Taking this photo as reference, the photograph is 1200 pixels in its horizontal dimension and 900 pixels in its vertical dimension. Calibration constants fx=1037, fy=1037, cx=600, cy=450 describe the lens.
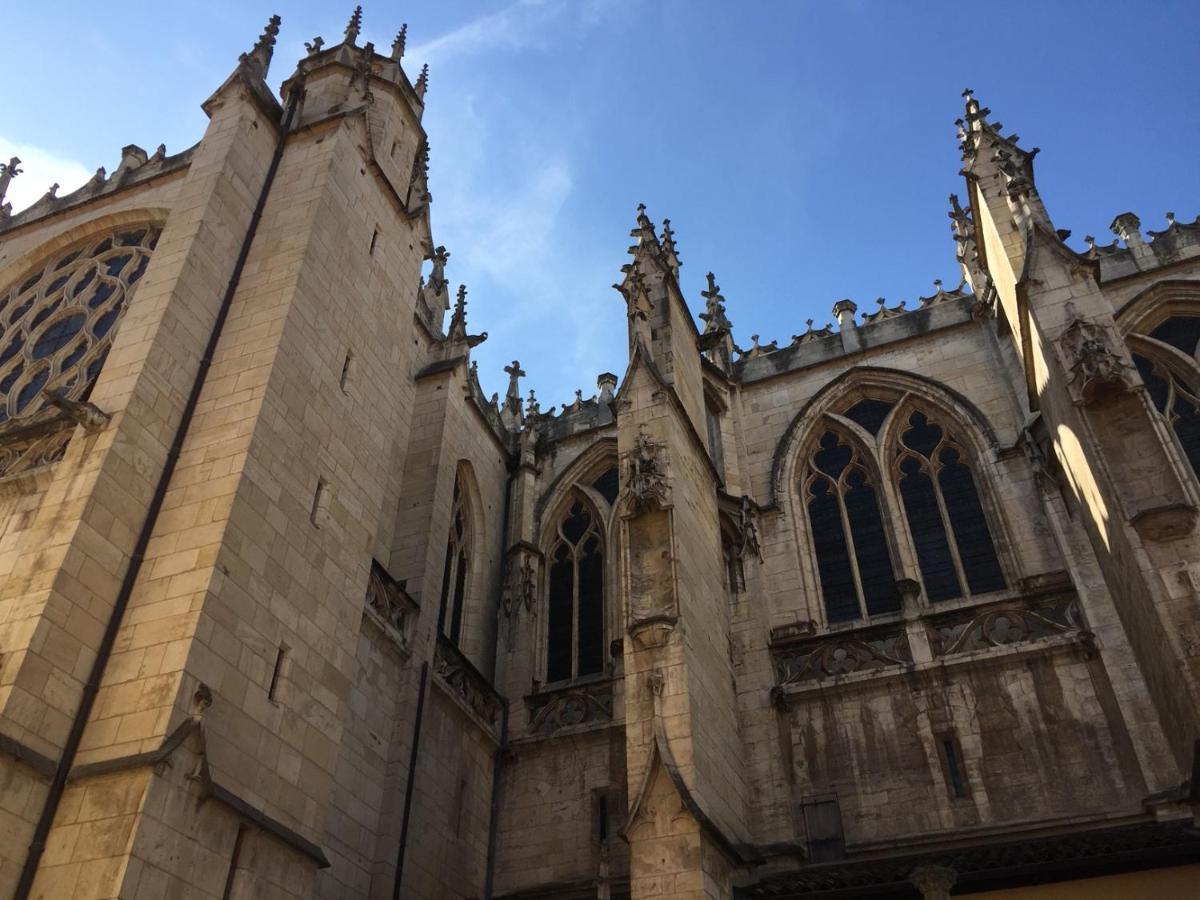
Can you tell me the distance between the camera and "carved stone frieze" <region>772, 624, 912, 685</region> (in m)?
12.6

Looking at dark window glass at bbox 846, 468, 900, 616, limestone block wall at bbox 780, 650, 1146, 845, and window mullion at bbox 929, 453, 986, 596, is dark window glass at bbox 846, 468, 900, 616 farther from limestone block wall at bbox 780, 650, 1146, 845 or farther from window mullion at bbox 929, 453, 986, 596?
limestone block wall at bbox 780, 650, 1146, 845

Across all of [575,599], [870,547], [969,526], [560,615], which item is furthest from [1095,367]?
[560,615]

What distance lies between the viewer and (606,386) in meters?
18.6

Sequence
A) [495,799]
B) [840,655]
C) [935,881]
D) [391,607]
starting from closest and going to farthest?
[935,881] → [391,607] → [840,655] → [495,799]

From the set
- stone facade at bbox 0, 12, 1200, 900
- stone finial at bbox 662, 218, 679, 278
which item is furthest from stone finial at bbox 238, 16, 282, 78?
stone finial at bbox 662, 218, 679, 278

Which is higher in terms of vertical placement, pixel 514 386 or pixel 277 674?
pixel 514 386

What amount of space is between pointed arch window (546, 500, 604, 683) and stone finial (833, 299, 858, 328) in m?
5.22

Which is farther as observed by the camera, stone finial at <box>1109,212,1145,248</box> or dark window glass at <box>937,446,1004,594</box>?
stone finial at <box>1109,212,1145,248</box>

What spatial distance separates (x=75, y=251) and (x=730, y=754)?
39.3 feet

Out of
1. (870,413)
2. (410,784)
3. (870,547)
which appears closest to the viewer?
(410,784)

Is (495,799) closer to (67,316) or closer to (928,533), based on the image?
(928,533)

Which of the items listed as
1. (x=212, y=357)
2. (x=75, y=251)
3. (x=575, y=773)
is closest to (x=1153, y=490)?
(x=575, y=773)

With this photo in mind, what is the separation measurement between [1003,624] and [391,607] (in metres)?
7.25

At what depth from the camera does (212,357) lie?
1078 centimetres
